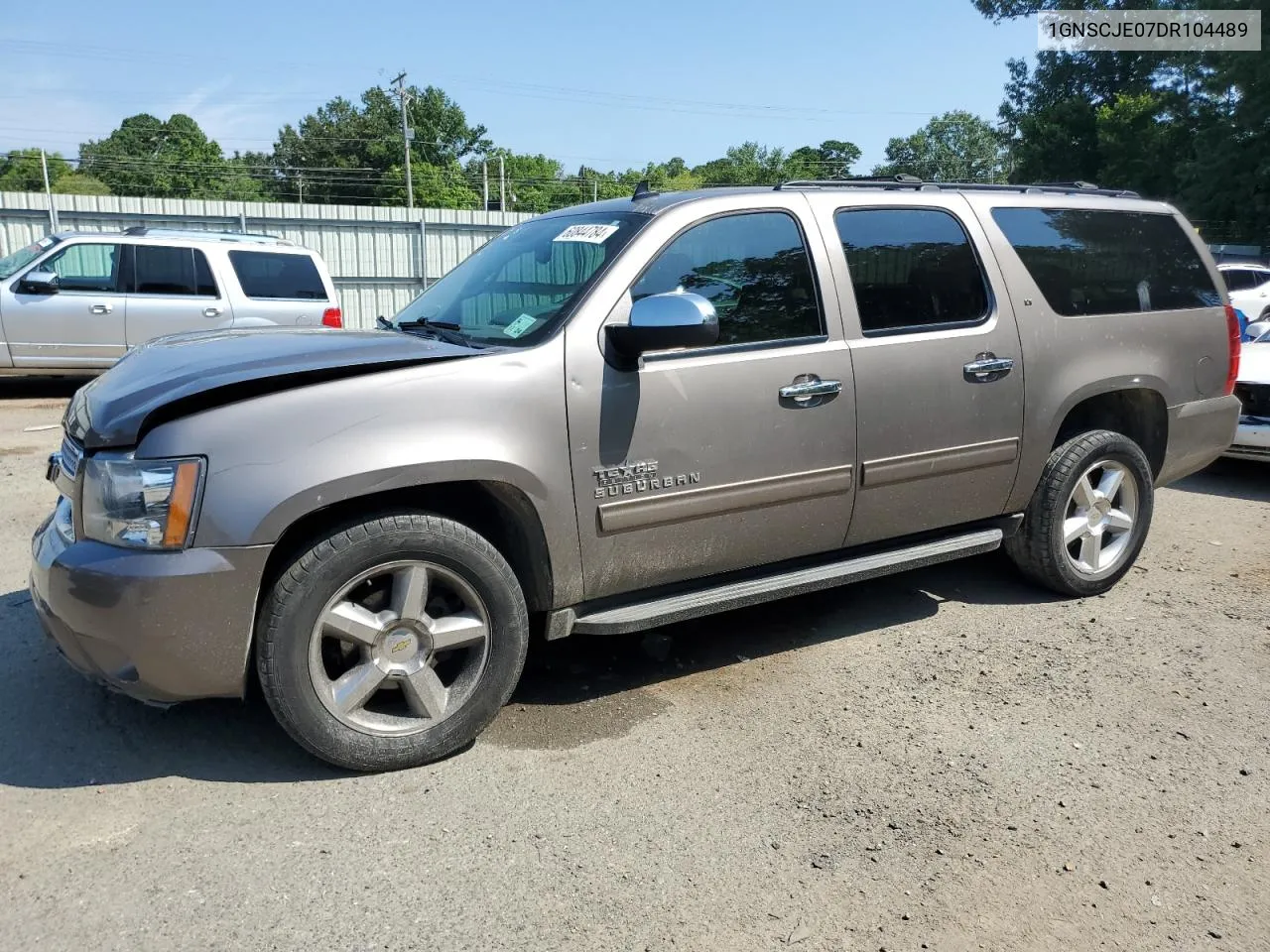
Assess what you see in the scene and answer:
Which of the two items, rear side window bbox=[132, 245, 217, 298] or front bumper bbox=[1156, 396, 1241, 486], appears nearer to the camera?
front bumper bbox=[1156, 396, 1241, 486]

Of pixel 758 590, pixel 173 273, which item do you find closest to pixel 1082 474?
pixel 758 590

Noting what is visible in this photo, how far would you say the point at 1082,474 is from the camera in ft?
15.7

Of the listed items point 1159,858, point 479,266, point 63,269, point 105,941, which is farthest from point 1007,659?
point 63,269

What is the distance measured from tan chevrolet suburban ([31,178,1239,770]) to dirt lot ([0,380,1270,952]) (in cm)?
35

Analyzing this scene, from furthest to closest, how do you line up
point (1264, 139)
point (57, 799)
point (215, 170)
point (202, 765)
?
point (215, 170)
point (1264, 139)
point (202, 765)
point (57, 799)

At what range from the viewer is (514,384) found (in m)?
3.29

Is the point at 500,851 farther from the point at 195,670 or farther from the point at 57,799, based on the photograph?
the point at 57,799

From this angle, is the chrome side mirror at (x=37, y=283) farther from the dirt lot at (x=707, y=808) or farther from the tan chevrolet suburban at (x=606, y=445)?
the tan chevrolet suburban at (x=606, y=445)

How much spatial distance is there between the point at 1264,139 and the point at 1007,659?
32883 mm

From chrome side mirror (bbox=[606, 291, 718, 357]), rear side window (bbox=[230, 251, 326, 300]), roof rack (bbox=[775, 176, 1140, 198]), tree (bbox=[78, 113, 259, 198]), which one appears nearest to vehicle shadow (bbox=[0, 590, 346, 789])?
chrome side mirror (bbox=[606, 291, 718, 357])

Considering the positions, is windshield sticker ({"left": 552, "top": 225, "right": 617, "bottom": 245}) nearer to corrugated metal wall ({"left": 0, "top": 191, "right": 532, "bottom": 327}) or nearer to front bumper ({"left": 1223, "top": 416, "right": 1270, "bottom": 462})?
front bumper ({"left": 1223, "top": 416, "right": 1270, "bottom": 462})

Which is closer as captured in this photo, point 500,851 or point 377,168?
point 500,851

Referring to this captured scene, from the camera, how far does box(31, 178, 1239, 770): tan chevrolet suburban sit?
2.96 m

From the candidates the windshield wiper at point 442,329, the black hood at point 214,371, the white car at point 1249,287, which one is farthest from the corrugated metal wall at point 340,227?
the black hood at point 214,371
